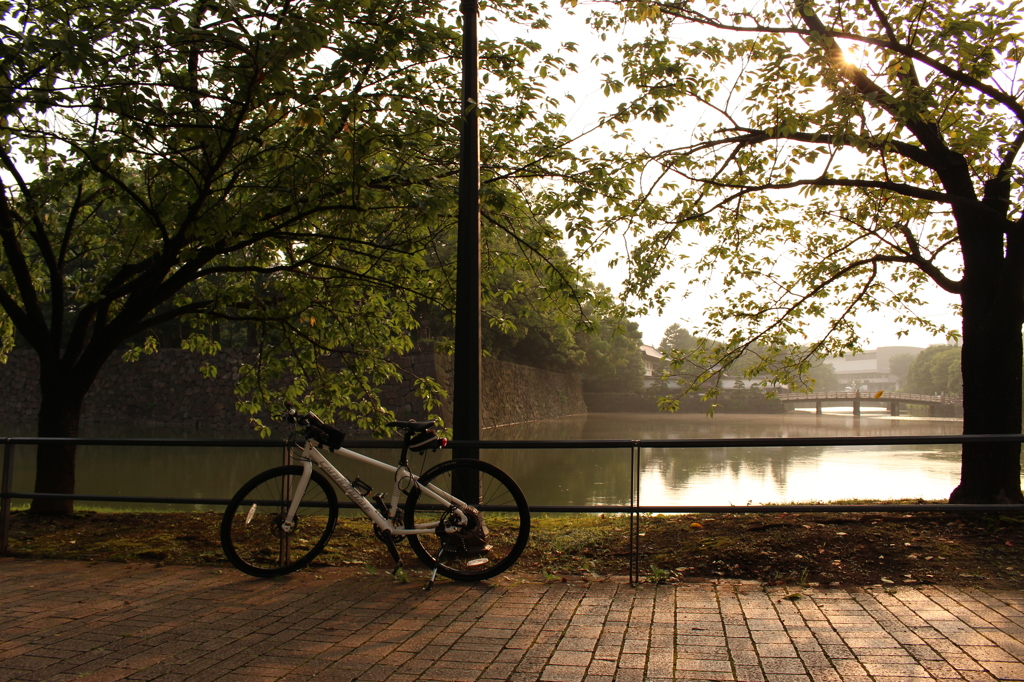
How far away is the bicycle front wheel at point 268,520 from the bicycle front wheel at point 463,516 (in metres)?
0.55

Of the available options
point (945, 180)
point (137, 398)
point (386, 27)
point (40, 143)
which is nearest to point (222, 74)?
point (386, 27)

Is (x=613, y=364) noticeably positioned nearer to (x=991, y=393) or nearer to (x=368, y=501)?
(x=991, y=393)

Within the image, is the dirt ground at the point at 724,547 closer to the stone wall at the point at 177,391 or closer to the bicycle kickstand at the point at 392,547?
the bicycle kickstand at the point at 392,547

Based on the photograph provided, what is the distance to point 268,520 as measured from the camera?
443 centimetres

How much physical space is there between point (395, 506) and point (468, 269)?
1.59 metres

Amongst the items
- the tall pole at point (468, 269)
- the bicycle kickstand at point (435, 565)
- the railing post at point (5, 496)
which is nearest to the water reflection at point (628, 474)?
the railing post at point (5, 496)

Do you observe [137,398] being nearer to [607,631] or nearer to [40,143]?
[40,143]

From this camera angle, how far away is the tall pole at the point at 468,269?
4.87 m

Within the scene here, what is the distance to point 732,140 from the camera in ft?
24.9

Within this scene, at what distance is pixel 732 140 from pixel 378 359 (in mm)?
4256

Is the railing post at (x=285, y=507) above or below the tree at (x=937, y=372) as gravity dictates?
below

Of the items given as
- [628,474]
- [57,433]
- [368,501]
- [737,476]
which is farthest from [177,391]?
[368,501]

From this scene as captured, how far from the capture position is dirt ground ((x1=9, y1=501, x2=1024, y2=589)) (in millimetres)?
4398

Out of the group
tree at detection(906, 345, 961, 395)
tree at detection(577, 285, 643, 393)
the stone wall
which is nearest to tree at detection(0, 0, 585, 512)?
the stone wall
